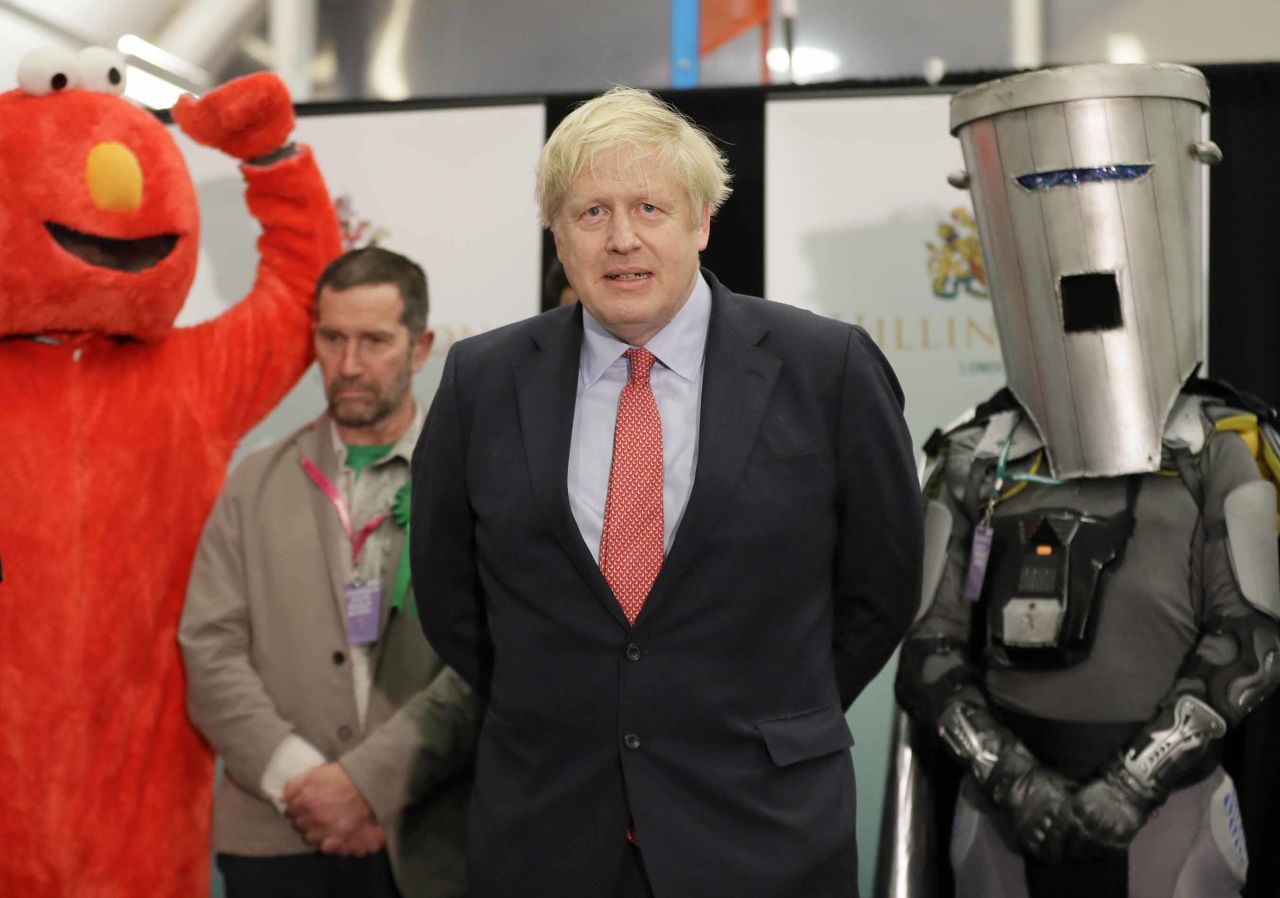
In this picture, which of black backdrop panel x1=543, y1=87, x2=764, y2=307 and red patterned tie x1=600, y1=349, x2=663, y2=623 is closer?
red patterned tie x1=600, y1=349, x2=663, y2=623

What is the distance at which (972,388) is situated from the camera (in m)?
3.70

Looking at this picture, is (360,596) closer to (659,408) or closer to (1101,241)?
(659,408)

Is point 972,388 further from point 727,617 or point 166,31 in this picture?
point 166,31

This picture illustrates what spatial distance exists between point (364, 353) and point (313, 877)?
1.01 meters

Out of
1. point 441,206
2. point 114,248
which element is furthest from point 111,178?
point 441,206

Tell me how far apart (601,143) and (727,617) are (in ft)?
2.07

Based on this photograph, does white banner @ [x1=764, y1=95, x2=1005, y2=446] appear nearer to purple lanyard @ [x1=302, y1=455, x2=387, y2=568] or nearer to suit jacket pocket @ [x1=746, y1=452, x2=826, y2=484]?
purple lanyard @ [x1=302, y1=455, x2=387, y2=568]

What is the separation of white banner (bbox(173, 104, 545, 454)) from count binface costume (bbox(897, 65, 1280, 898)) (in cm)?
154

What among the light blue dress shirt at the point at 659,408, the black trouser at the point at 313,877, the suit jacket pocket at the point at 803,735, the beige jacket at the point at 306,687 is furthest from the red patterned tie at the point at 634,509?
the black trouser at the point at 313,877

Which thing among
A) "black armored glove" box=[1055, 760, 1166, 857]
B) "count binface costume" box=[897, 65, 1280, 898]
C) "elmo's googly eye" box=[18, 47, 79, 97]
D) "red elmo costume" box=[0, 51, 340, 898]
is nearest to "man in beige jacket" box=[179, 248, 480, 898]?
"red elmo costume" box=[0, 51, 340, 898]

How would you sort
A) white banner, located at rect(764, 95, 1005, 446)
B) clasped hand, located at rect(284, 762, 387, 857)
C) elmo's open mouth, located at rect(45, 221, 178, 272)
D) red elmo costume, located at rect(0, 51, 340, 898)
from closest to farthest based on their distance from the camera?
clasped hand, located at rect(284, 762, 387, 857) < red elmo costume, located at rect(0, 51, 340, 898) < elmo's open mouth, located at rect(45, 221, 178, 272) < white banner, located at rect(764, 95, 1005, 446)

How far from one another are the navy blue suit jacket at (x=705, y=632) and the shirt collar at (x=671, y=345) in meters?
0.02

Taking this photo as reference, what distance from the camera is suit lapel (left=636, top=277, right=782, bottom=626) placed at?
1.82 metres

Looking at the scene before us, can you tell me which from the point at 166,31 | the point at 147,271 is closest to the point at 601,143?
the point at 147,271
